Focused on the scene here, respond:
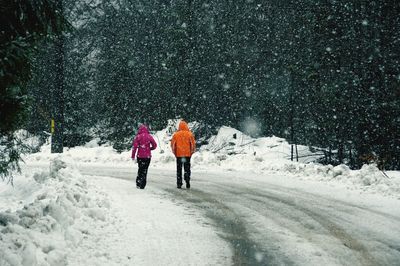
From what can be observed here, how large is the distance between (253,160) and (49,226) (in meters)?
13.2

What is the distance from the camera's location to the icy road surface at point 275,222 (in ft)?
18.3

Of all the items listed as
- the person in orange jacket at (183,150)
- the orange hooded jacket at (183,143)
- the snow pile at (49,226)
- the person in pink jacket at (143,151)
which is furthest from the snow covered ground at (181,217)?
the orange hooded jacket at (183,143)

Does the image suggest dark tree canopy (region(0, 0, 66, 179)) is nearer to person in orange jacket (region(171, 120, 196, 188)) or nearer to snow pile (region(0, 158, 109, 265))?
snow pile (region(0, 158, 109, 265))

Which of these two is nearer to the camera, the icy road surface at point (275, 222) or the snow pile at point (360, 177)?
the icy road surface at point (275, 222)

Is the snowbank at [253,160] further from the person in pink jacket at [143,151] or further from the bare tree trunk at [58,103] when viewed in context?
the person in pink jacket at [143,151]

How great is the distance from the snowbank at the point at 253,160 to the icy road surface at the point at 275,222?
998 mm

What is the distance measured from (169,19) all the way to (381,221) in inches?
988

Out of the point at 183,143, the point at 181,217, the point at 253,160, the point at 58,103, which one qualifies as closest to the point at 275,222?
the point at 181,217

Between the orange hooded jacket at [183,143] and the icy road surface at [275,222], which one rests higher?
the orange hooded jacket at [183,143]

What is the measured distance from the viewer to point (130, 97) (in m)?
29.5

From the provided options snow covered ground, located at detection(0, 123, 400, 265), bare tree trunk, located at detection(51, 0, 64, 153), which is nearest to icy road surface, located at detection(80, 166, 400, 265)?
snow covered ground, located at detection(0, 123, 400, 265)

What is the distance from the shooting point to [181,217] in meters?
7.80

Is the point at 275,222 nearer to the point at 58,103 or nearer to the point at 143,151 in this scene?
the point at 143,151

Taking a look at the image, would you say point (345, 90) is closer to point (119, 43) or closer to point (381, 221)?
point (381, 221)
